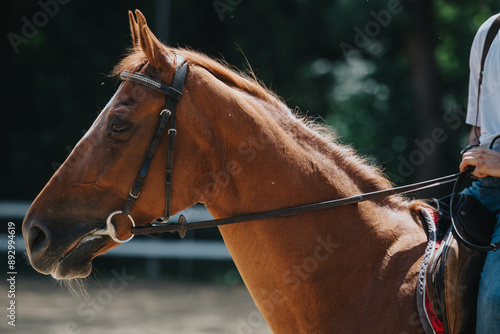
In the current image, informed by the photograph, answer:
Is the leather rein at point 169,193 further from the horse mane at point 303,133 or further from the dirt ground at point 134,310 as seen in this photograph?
the dirt ground at point 134,310

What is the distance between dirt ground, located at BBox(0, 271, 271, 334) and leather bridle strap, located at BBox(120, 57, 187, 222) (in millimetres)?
4727

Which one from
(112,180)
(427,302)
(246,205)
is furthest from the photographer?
(246,205)

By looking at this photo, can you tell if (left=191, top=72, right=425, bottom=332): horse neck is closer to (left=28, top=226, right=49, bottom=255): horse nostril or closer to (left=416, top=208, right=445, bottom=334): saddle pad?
(left=416, top=208, right=445, bottom=334): saddle pad

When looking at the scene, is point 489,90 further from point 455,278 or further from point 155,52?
point 155,52

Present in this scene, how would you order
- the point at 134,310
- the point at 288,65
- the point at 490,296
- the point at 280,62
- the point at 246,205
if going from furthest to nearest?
the point at 288,65, the point at 280,62, the point at 134,310, the point at 246,205, the point at 490,296

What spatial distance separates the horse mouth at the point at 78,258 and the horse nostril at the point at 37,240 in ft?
0.33

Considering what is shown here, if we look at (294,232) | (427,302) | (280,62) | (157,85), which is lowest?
(427,302)

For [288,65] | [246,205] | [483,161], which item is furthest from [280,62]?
[483,161]

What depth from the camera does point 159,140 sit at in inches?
97.3

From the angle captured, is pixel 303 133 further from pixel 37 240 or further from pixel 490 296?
pixel 37 240

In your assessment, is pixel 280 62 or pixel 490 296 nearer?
pixel 490 296

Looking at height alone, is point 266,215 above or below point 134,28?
below

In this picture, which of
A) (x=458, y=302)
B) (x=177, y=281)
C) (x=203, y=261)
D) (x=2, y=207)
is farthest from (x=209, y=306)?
(x=458, y=302)

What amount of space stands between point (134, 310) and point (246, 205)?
267 inches
